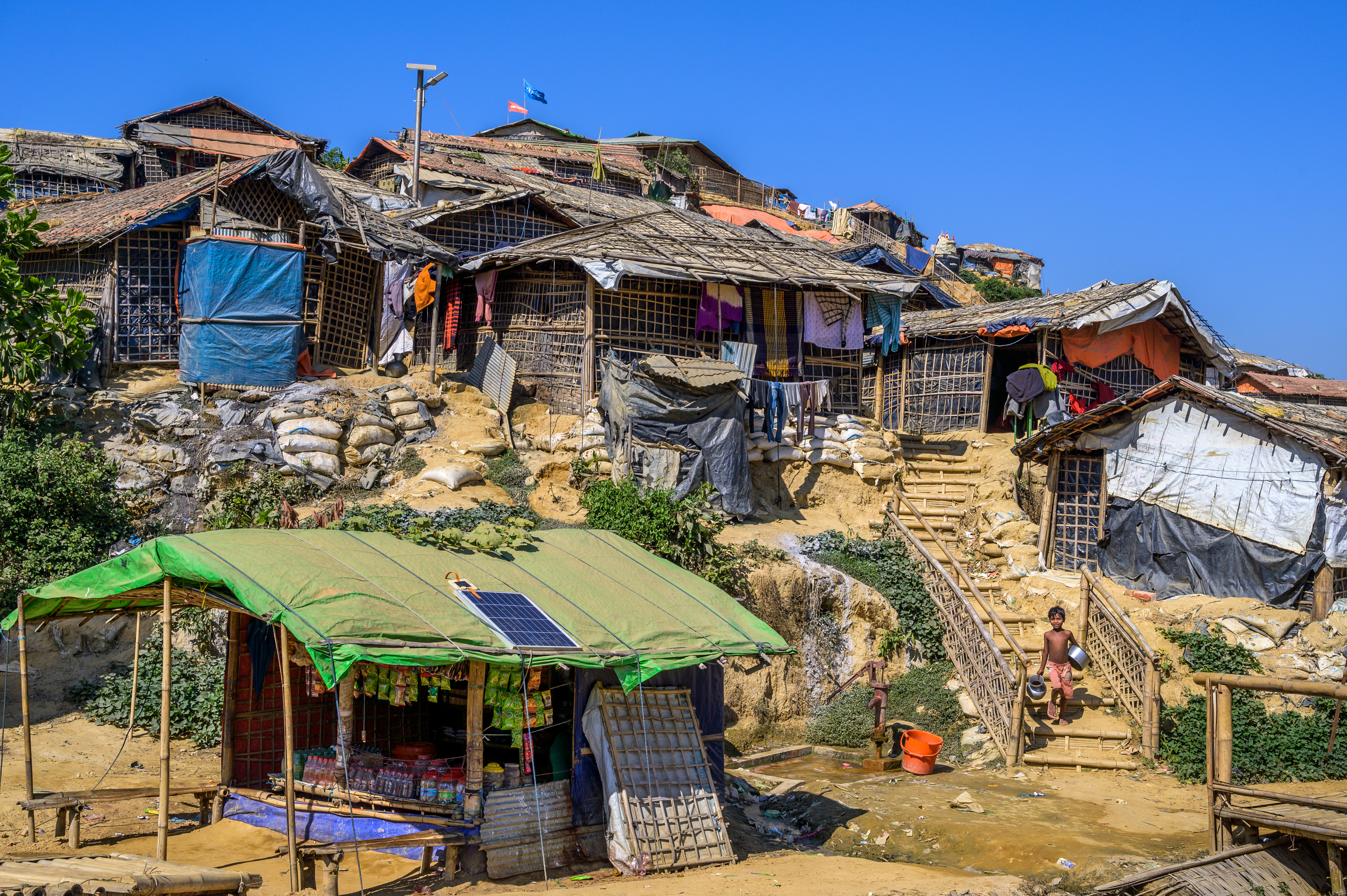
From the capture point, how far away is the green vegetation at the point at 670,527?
15359mm

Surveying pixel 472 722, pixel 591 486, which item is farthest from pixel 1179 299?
pixel 472 722

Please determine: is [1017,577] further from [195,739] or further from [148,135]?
[148,135]

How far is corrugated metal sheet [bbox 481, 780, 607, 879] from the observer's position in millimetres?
9219

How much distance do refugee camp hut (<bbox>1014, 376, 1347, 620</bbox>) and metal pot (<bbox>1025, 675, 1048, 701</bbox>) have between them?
4300mm

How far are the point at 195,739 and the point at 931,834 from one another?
8657 millimetres

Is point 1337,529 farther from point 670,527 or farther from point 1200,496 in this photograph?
point 670,527

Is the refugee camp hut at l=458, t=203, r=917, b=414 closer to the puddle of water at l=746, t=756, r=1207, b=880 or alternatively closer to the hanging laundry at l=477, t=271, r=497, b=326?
the hanging laundry at l=477, t=271, r=497, b=326

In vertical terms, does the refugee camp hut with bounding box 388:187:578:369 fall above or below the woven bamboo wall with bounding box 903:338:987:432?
above

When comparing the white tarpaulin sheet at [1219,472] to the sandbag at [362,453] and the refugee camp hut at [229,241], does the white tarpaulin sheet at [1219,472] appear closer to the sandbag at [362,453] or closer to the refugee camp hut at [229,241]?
the sandbag at [362,453]

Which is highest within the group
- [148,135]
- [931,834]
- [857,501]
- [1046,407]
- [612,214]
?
[148,135]

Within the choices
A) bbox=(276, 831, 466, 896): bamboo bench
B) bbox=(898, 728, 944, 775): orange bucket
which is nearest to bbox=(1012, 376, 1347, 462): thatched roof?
bbox=(898, 728, 944, 775): orange bucket

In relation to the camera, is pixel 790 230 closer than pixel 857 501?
No

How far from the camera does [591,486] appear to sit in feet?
54.2

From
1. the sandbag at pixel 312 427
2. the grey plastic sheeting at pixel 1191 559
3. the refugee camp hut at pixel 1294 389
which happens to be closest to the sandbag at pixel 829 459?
the grey plastic sheeting at pixel 1191 559
